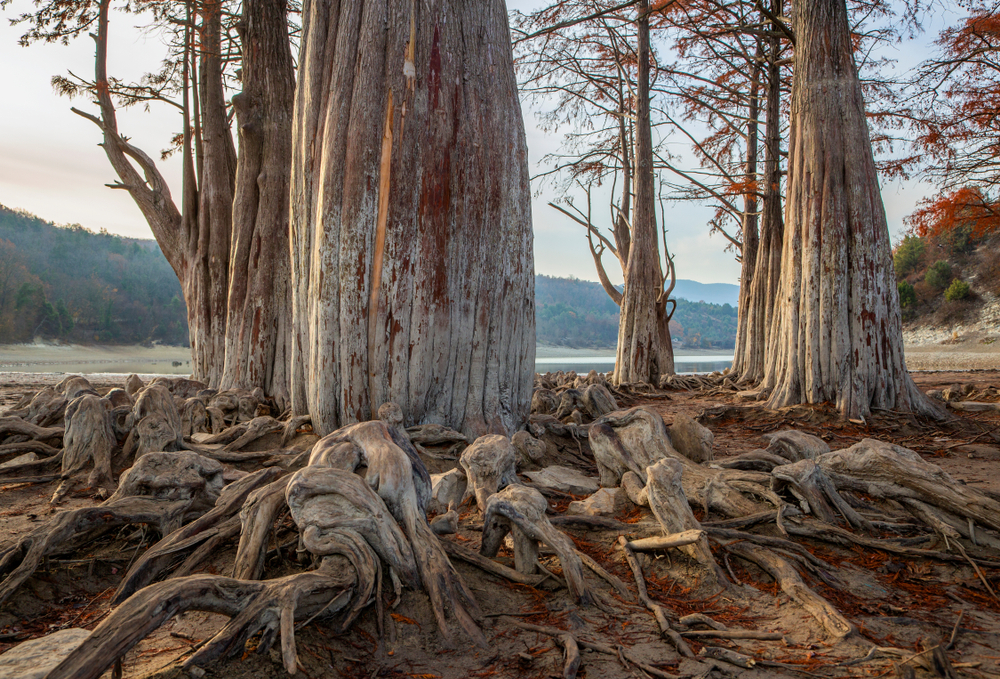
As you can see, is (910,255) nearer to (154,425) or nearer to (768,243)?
(768,243)

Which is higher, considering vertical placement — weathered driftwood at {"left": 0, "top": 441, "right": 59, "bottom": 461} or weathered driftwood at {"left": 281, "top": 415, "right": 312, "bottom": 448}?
weathered driftwood at {"left": 281, "top": 415, "right": 312, "bottom": 448}

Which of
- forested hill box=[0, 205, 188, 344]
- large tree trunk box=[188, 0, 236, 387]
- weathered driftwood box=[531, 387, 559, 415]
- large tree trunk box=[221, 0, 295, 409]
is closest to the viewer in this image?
weathered driftwood box=[531, 387, 559, 415]

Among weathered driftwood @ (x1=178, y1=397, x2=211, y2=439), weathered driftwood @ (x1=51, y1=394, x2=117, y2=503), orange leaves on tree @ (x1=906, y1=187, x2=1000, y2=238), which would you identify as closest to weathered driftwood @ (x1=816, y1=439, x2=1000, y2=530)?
weathered driftwood @ (x1=51, y1=394, x2=117, y2=503)

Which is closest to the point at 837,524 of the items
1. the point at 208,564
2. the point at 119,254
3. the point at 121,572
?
the point at 208,564

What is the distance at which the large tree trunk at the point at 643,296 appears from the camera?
1142 centimetres

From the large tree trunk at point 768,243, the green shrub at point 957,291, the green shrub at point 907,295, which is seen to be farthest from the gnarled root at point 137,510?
the green shrub at point 957,291

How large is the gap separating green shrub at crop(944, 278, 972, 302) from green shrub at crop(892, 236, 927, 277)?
639cm

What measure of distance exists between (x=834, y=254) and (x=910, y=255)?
122 ft

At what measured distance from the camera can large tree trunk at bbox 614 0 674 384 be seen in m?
11.4

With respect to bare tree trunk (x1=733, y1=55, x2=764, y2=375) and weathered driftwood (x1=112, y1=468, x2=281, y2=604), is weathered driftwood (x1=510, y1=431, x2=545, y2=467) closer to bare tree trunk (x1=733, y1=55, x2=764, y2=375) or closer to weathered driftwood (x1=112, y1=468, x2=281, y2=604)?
weathered driftwood (x1=112, y1=468, x2=281, y2=604)

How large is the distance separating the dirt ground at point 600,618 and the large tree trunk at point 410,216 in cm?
138

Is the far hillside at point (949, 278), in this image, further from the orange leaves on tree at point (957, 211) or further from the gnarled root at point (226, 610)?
the gnarled root at point (226, 610)

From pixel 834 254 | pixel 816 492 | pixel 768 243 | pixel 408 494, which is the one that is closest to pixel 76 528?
pixel 408 494

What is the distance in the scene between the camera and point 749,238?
1355cm
